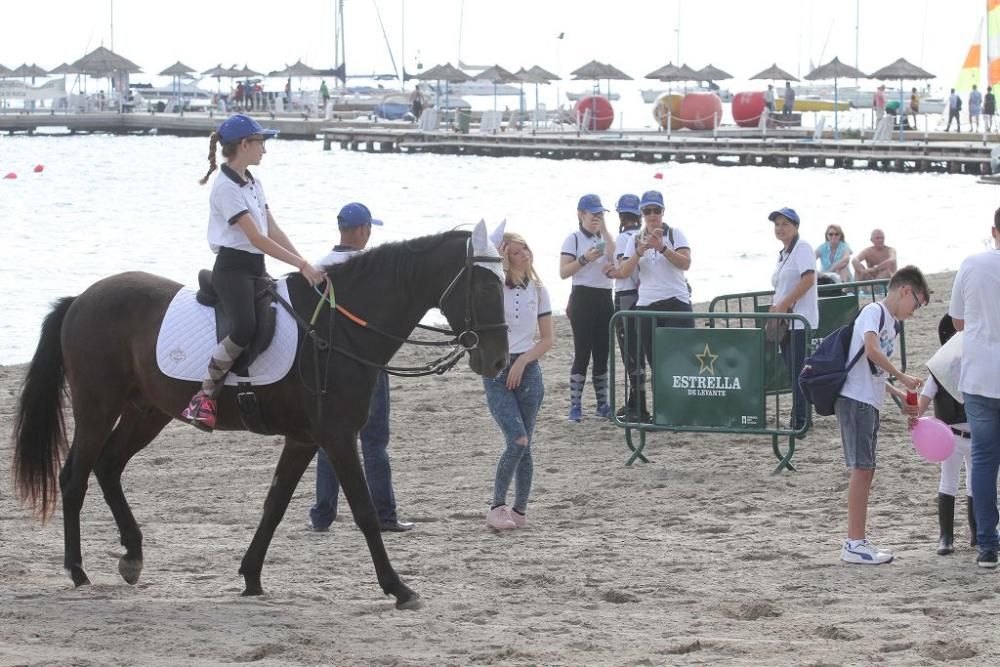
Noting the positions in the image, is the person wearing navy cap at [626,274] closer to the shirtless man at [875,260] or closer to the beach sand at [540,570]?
the beach sand at [540,570]

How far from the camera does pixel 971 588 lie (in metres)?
7.07

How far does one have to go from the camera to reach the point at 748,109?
70062 millimetres

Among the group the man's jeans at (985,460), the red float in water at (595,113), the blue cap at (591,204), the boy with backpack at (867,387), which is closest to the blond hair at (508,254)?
the boy with backpack at (867,387)

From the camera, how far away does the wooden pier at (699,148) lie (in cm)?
5147

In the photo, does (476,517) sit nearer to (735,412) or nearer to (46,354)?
→ (735,412)

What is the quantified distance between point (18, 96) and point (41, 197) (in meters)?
58.5

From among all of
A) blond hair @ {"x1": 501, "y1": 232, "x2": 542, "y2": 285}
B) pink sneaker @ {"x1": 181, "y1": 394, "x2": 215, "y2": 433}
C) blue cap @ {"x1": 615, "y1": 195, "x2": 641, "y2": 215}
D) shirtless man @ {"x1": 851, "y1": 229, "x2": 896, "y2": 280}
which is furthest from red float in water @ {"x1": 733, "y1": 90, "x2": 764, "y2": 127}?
pink sneaker @ {"x1": 181, "y1": 394, "x2": 215, "y2": 433}

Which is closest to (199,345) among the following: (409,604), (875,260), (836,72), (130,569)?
(130,569)

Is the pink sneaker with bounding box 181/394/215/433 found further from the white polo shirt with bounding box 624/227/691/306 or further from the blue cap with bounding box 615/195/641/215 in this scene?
the blue cap with bounding box 615/195/641/215

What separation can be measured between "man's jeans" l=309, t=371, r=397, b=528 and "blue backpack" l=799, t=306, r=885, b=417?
267 cm

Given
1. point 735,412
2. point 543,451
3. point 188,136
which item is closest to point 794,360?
point 735,412

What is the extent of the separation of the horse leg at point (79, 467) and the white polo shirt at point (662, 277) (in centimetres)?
523

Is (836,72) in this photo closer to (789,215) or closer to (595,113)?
(595,113)

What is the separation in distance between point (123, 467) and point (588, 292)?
5.34 m
